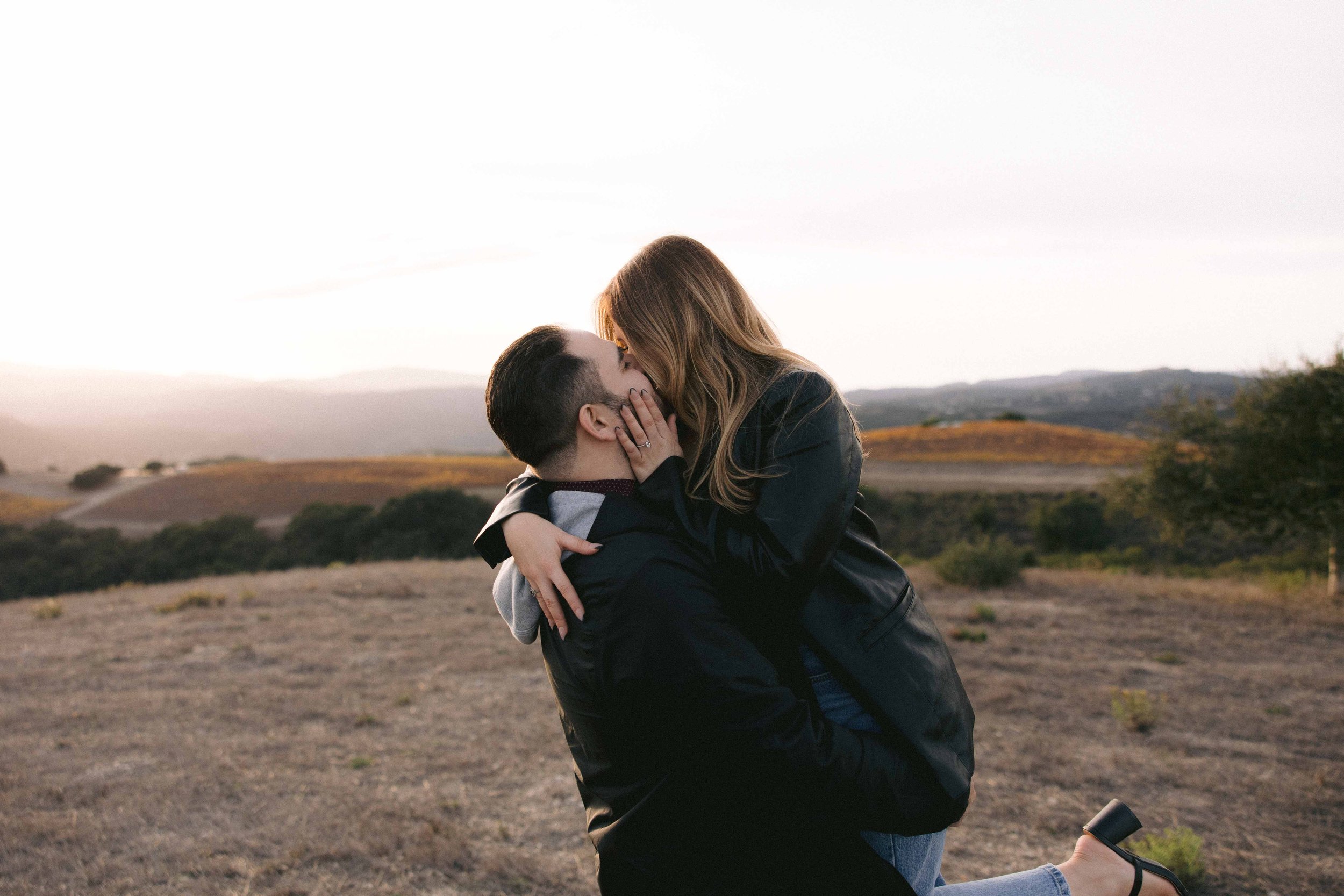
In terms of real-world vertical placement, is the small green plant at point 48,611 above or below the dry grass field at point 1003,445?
below

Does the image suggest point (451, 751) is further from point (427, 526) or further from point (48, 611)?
point (427, 526)

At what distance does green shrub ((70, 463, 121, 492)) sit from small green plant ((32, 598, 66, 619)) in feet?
140

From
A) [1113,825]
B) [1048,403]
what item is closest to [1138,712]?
[1113,825]

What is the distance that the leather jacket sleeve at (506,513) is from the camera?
1845 mm

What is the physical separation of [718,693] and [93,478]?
195 feet

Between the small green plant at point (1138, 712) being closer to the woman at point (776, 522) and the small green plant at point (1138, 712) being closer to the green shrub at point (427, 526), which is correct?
the woman at point (776, 522)

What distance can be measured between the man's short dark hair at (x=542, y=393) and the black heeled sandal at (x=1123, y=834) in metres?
1.80

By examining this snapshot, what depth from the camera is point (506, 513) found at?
6.06ft

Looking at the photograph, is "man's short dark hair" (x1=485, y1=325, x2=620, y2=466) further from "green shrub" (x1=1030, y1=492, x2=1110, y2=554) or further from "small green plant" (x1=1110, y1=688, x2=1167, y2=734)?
"green shrub" (x1=1030, y1=492, x2=1110, y2=554)

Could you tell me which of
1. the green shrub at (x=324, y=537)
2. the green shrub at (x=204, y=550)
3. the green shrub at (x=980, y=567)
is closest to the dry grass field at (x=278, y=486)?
the green shrub at (x=324, y=537)

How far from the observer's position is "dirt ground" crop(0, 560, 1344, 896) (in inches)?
164

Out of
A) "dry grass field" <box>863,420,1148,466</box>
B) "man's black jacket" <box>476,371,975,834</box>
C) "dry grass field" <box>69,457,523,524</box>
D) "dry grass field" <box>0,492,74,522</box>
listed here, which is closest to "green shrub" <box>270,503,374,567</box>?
"dry grass field" <box>69,457,523,524</box>

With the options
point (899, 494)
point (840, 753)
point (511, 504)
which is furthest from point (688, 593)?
point (899, 494)

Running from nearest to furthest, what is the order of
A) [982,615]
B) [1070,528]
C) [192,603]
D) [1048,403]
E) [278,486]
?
[982,615]
[192,603]
[1070,528]
[278,486]
[1048,403]
